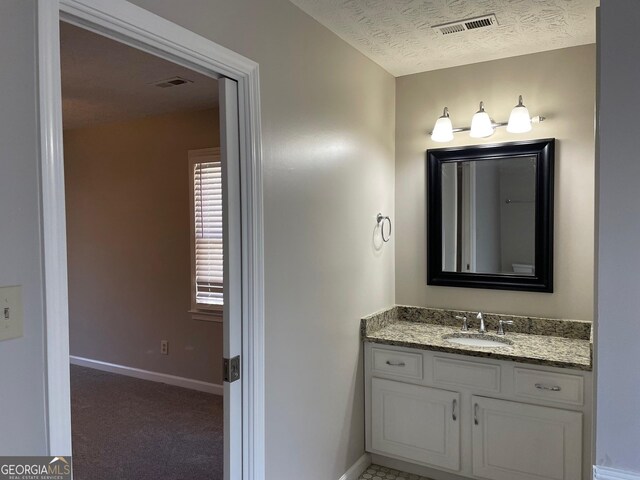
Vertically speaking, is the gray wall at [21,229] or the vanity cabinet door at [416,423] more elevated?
the gray wall at [21,229]

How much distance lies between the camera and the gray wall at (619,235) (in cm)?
133

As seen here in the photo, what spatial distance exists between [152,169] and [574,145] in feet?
11.2

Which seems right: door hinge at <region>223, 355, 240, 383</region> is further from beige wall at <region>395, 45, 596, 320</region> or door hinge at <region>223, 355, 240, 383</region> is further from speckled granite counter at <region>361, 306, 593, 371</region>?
beige wall at <region>395, 45, 596, 320</region>

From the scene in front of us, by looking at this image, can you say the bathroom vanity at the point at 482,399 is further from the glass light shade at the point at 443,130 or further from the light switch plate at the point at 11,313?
the light switch plate at the point at 11,313

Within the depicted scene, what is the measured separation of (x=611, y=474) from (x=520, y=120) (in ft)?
6.50

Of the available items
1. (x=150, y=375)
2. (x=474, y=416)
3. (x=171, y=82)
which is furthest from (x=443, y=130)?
(x=150, y=375)

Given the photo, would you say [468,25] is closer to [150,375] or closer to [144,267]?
[144,267]

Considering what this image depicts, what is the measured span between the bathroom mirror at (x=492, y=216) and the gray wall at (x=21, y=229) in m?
2.49

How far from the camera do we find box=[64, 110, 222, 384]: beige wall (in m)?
4.21

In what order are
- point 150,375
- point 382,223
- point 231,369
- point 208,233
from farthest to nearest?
point 150,375
point 208,233
point 382,223
point 231,369

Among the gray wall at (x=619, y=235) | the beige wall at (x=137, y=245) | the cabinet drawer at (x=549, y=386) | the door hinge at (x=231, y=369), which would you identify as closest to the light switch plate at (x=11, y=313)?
the door hinge at (x=231, y=369)

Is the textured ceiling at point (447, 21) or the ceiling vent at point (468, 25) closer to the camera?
the textured ceiling at point (447, 21)

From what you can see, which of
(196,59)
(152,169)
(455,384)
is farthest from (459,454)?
(152,169)

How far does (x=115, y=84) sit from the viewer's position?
327 centimetres
